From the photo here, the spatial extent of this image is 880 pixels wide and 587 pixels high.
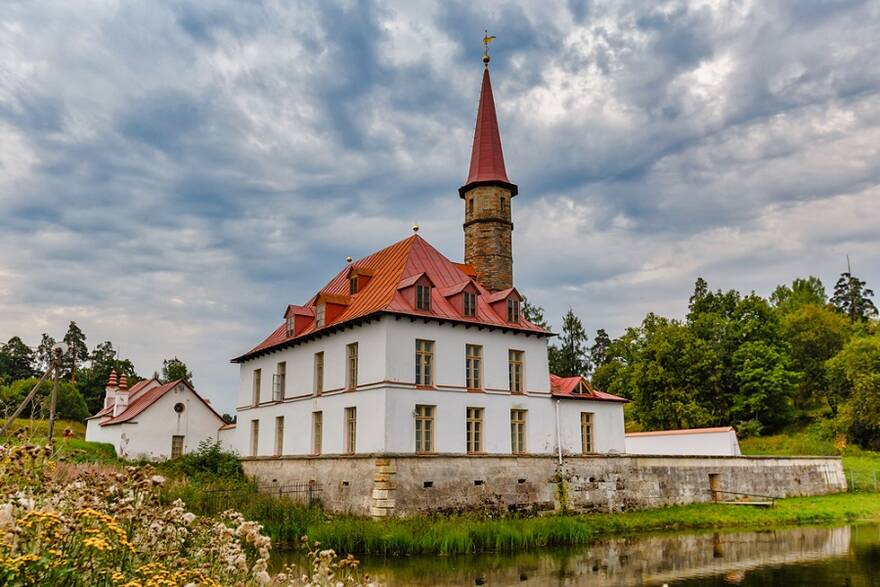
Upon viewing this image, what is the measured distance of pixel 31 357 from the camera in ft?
286

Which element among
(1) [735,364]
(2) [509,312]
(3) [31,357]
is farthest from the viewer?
(3) [31,357]

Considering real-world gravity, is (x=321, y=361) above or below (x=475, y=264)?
below

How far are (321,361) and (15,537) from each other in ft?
77.8

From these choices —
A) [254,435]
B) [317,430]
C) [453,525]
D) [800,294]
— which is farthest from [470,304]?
[800,294]

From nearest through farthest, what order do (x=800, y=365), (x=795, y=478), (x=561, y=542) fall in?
(x=561, y=542)
(x=795, y=478)
(x=800, y=365)

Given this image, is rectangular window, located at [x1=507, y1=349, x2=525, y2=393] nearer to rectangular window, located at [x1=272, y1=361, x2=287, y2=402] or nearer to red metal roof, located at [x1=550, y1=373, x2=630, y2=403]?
red metal roof, located at [x1=550, y1=373, x2=630, y2=403]

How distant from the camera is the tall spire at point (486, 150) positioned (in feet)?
108

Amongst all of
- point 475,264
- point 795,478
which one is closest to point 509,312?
point 475,264

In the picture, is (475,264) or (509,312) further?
(475,264)

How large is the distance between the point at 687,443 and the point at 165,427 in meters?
28.9

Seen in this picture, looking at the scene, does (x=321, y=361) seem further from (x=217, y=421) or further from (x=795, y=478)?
(x=795, y=478)

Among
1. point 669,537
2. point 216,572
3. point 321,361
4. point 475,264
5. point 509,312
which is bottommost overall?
point 669,537

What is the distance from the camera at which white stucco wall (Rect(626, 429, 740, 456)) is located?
3456cm

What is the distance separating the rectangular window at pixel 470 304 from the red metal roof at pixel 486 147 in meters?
7.51
